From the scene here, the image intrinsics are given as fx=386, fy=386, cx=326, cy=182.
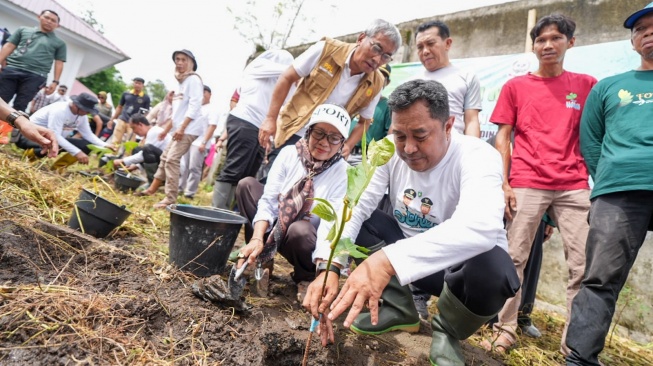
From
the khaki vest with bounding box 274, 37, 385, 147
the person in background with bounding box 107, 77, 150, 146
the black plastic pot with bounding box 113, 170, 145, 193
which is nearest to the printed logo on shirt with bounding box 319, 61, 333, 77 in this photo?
the khaki vest with bounding box 274, 37, 385, 147

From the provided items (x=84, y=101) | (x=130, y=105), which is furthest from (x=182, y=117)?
(x=130, y=105)

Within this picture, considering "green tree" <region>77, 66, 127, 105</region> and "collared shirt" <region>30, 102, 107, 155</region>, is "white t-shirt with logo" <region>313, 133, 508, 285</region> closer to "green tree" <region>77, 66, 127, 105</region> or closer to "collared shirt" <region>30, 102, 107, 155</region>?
"collared shirt" <region>30, 102, 107, 155</region>

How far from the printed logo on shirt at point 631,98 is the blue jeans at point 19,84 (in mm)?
6300

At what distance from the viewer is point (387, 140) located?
3.94ft

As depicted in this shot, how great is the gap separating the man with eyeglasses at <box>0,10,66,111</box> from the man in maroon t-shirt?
5733 mm

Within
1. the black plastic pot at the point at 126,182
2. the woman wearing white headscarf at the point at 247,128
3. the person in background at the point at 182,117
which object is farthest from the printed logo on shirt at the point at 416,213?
the black plastic pot at the point at 126,182

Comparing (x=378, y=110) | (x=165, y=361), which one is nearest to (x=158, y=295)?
(x=165, y=361)

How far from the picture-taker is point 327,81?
273cm

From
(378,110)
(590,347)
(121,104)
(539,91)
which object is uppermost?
(539,91)

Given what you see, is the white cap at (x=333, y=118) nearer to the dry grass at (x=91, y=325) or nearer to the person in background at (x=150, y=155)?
the dry grass at (x=91, y=325)

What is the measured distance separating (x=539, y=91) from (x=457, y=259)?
5.25ft

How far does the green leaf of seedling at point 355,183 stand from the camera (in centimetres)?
116

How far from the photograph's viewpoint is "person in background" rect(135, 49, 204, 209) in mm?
4305

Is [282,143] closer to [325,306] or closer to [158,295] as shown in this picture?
[158,295]
